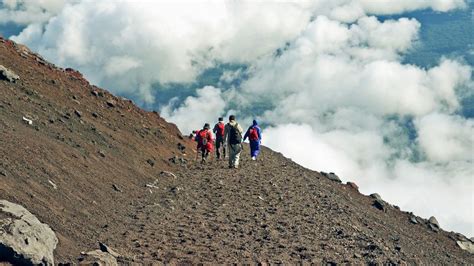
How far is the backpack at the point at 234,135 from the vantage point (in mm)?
25047

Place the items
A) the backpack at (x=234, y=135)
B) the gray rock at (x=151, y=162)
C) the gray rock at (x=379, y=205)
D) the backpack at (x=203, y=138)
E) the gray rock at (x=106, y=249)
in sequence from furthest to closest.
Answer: the gray rock at (x=379, y=205) → the backpack at (x=203, y=138) → the backpack at (x=234, y=135) → the gray rock at (x=151, y=162) → the gray rock at (x=106, y=249)

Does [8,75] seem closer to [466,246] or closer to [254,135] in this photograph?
[254,135]

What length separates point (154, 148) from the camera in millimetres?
26141

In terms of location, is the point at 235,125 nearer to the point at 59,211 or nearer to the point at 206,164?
the point at 206,164

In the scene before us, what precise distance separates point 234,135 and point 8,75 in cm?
963

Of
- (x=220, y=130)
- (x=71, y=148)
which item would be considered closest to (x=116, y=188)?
(x=71, y=148)

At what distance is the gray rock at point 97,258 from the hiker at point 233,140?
1349cm

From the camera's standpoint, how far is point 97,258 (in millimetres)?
11414

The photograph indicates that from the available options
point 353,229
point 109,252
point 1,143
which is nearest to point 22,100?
point 1,143

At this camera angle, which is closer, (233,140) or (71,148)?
(71,148)

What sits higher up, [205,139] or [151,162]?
[205,139]

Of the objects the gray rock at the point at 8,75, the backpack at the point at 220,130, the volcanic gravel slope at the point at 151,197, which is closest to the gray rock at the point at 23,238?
the volcanic gravel slope at the point at 151,197

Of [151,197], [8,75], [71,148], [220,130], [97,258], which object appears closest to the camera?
[97,258]

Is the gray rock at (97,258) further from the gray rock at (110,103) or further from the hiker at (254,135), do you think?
the gray rock at (110,103)
